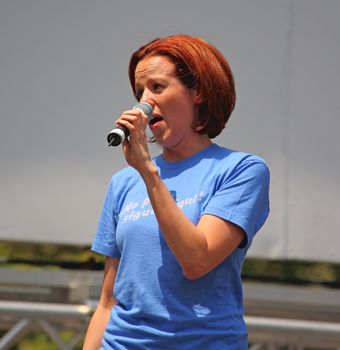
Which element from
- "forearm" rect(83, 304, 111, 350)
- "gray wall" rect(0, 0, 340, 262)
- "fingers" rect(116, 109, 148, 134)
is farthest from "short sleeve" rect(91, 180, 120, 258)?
"gray wall" rect(0, 0, 340, 262)

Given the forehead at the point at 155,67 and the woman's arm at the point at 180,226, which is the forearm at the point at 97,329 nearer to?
the woman's arm at the point at 180,226

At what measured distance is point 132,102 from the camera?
155 inches

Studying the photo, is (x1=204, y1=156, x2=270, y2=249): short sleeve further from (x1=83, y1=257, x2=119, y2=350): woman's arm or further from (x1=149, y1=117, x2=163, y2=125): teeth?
(x1=83, y1=257, x2=119, y2=350): woman's arm

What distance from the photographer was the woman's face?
200 centimetres

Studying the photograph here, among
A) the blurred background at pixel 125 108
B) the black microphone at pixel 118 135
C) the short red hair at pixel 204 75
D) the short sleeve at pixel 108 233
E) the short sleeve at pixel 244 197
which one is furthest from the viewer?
the blurred background at pixel 125 108

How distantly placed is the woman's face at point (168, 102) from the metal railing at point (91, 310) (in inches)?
69.9

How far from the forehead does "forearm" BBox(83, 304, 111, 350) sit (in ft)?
1.77

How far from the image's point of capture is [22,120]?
155 inches

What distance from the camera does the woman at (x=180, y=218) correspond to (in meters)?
1.85

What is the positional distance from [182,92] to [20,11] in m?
2.17

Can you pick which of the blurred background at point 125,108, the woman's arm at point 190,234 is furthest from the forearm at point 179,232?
the blurred background at point 125,108

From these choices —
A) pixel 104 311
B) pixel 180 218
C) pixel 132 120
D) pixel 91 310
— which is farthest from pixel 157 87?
pixel 91 310

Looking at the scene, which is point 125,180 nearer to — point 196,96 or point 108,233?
point 108,233

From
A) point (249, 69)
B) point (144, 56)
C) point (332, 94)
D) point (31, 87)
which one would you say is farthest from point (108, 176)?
point (144, 56)
